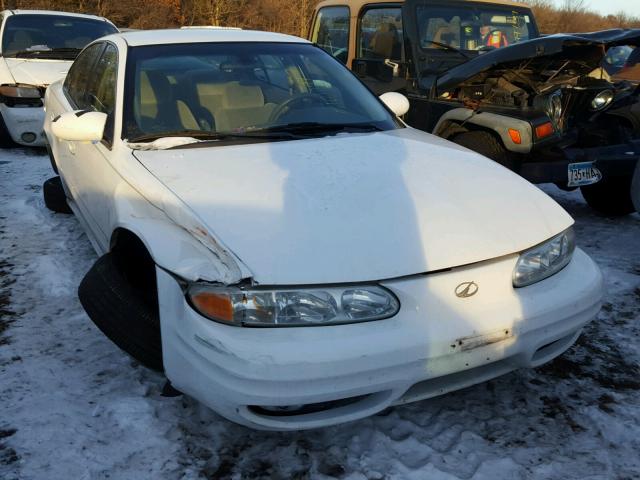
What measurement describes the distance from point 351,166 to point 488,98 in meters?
3.05

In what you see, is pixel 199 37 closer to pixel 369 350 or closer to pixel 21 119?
pixel 369 350

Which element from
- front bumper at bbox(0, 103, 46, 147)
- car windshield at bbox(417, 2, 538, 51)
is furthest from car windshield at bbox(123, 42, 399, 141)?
front bumper at bbox(0, 103, 46, 147)

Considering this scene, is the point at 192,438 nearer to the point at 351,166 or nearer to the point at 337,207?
the point at 337,207

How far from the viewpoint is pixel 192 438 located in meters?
2.25

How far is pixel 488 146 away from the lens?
466 cm

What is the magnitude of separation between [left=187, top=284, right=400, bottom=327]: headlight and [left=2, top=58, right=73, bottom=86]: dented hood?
6.00 metres

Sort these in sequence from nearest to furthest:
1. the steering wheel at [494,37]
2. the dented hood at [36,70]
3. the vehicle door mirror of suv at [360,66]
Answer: the vehicle door mirror of suv at [360,66] → the steering wheel at [494,37] → the dented hood at [36,70]

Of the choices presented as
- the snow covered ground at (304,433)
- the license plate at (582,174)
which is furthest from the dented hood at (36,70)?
the license plate at (582,174)

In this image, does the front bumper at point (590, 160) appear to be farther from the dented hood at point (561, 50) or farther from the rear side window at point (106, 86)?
the rear side window at point (106, 86)

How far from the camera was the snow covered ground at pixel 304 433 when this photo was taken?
210cm

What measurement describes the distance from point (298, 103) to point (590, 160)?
2532 mm

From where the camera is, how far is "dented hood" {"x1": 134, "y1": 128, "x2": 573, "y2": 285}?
2.02 metres

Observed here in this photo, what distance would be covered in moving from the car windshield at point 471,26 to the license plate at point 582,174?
6.14 feet

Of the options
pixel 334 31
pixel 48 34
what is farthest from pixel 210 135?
pixel 48 34
